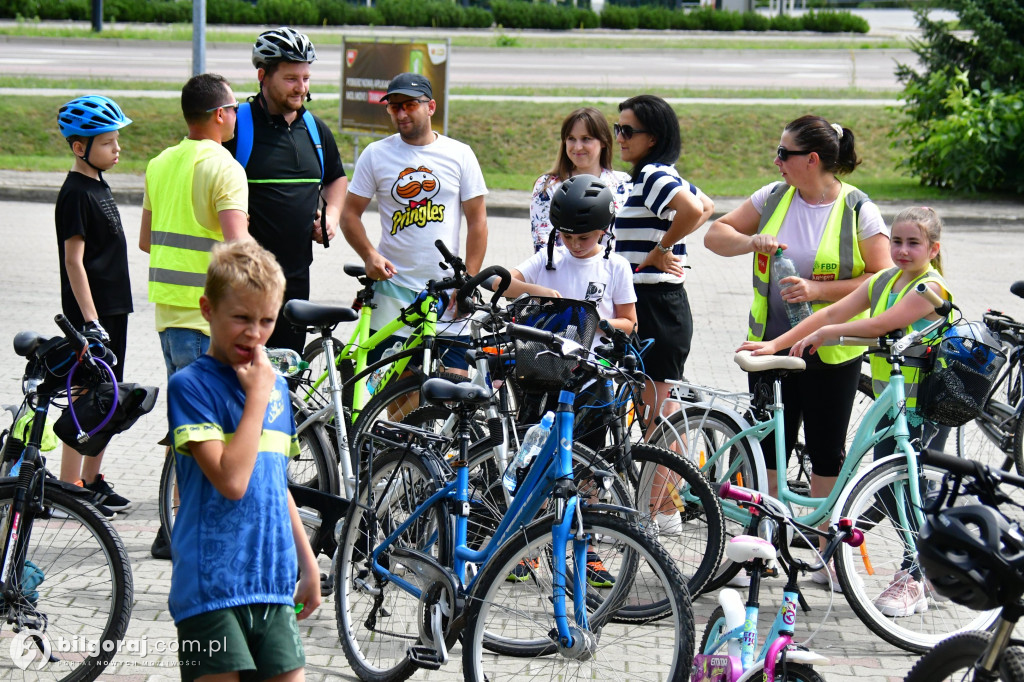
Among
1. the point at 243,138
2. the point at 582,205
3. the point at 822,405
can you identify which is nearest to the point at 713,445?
the point at 822,405

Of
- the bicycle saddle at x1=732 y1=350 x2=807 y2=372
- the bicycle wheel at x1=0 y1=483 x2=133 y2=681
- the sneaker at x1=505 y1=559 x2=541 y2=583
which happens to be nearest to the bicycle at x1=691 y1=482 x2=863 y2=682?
the sneaker at x1=505 y1=559 x2=541 y2=583

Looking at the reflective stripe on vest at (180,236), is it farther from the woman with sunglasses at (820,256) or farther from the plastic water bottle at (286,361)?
the woman with sunglasses at (820,256)

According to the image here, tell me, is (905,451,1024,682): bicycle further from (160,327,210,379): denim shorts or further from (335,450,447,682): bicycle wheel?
(160,327,210,379): denim shorts

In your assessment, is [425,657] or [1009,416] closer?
[425,657]

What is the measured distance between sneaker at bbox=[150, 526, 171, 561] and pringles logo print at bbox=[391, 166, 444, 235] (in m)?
1.99

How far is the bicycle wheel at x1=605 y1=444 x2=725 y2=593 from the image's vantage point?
4793 mm

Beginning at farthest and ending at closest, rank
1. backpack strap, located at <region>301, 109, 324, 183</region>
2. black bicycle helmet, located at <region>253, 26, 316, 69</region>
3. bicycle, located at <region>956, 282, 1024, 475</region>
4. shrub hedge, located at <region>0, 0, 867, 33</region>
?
shrub hedge, located at <region>0, 0, 867, 33</region> → bicycle, located at <region>956, 282, 1024, 475</region> → backpack strap, located at <region>301, 109, 324, 183</region> → black bicycle helmet, located at <region>253, 26, 316, 69</region>

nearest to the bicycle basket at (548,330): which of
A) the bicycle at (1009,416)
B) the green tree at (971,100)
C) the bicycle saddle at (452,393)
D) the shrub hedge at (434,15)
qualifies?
the bicycle saddle at (452,393)

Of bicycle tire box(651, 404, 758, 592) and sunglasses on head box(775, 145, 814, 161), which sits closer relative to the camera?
bicycle tire box(651, 404, 758, 592)

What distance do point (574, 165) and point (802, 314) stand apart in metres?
1.51

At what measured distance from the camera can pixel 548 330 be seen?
4.87 metres

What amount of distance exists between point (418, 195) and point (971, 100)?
45.5ft

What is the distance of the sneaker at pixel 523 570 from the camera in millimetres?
3900

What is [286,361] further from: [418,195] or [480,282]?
[418,195]
